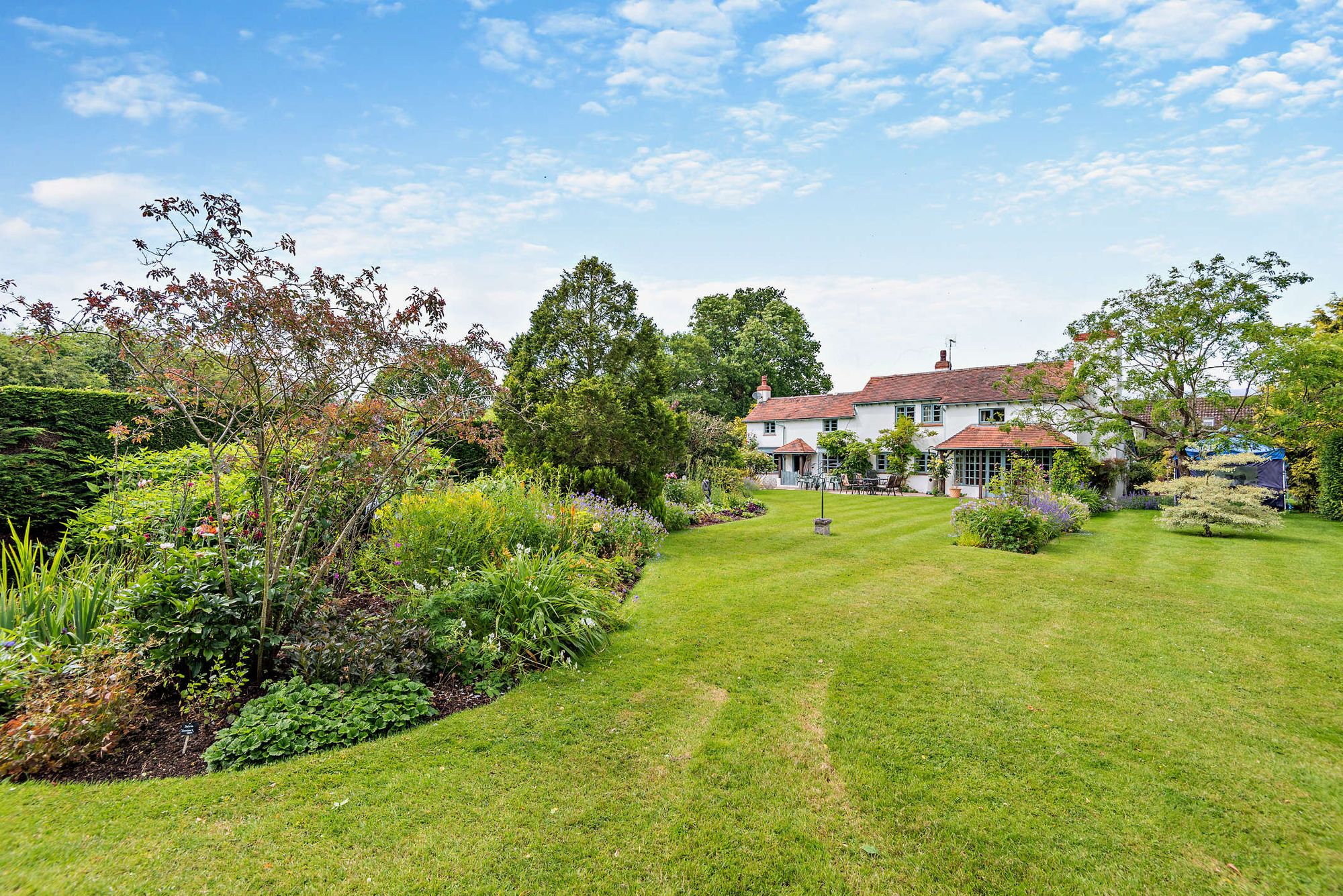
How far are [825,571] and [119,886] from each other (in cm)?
840

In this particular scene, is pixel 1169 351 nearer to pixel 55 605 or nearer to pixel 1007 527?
pixel 1007 527

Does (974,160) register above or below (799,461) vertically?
above

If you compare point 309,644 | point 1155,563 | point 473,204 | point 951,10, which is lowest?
point 1155,563

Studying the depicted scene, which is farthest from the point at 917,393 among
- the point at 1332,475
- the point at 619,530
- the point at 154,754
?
the point at 154,754

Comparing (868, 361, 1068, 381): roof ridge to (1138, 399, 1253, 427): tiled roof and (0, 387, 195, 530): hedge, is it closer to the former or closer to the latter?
(1138, 399, 1253, 427): tiled roof

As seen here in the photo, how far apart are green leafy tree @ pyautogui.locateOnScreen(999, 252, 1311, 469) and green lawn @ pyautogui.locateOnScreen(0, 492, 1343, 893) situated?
50.6 ft

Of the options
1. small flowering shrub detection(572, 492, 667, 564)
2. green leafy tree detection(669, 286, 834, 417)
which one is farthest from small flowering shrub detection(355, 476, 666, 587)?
green leafy tree detection(669, 286, 834, 417)

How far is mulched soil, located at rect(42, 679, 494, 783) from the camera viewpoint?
123 inches

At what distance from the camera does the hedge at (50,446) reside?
7883 mm

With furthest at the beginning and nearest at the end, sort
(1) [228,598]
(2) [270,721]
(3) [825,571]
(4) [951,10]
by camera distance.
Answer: (3) [825,571] → (4) [951,10] → (1) [228,598] → (2) [270,721]

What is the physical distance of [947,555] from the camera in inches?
415

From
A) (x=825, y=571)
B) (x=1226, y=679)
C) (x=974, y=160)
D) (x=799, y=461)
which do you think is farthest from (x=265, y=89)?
(x=799, y=461)

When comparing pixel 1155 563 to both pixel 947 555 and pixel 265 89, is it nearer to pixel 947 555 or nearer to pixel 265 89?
pixel 947 555

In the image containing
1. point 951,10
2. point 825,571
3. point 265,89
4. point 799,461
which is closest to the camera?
point 265,89
